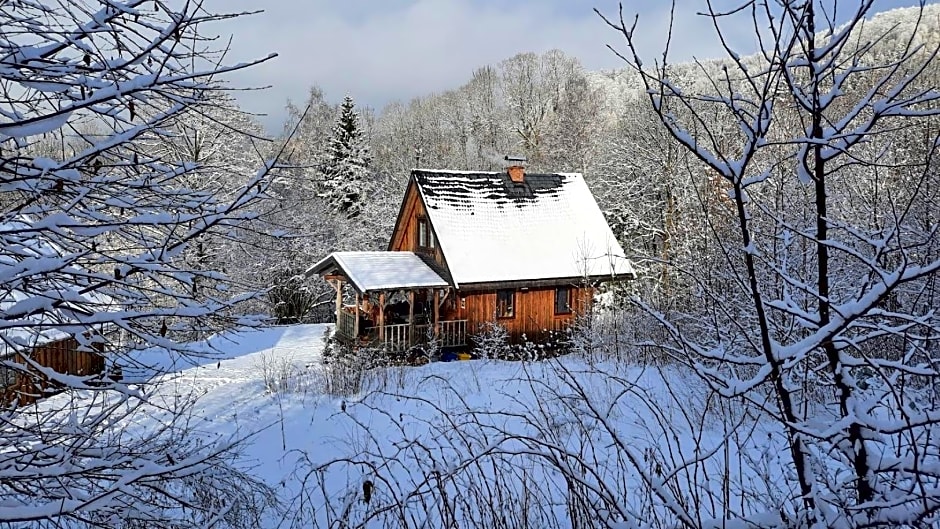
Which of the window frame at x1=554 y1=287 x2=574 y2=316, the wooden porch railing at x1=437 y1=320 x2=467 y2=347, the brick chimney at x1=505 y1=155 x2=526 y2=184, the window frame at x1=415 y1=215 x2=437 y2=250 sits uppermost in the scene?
the brick chimney at x1=505 y1=155 x2=526 y2=184

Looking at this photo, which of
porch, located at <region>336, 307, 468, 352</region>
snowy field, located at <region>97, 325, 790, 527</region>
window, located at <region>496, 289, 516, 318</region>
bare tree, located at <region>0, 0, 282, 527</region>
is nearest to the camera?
bare tree, located at <region>0, 0, 282, 527</region>

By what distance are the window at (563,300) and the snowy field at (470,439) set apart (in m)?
5.61

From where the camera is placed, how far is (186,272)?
8.28ft

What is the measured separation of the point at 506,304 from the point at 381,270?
361cm

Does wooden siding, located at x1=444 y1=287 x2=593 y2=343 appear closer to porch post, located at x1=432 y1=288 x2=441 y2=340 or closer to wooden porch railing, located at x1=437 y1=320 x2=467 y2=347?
wooden porch railing, located at x1=437 y1=320 x2=467 y2=347

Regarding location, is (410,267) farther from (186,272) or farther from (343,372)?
(186,272)

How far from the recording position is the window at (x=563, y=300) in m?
16.7

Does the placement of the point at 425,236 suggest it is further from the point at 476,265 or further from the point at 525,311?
the point at 525,311

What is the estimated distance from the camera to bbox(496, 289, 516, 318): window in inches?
637

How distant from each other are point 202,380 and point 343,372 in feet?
13.8

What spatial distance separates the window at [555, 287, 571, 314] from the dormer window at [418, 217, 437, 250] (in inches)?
151

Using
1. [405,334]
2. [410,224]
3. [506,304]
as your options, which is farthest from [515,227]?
[405,334]

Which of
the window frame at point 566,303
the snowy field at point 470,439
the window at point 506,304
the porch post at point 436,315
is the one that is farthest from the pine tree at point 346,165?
the snowy field at point 470,439

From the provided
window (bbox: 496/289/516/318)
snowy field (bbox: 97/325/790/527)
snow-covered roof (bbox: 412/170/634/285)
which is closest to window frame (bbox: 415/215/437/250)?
snow-covered roof (bbox: 412/170/634/285)
